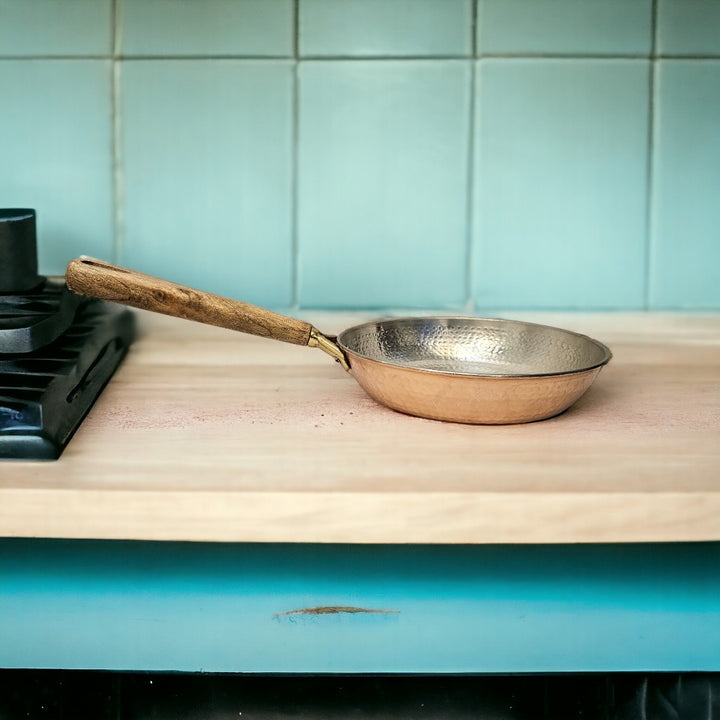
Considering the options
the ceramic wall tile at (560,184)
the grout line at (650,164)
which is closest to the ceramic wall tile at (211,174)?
the ceramic wall tile at (560,184)

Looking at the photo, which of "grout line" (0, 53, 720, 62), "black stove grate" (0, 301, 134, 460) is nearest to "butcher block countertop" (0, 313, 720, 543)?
"black stove grate" (0, 301, 134, 460)

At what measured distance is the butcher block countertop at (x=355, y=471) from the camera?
568mm

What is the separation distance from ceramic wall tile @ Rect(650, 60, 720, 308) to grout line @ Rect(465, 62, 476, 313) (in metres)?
0.21

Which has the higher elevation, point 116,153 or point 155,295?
point 116,153

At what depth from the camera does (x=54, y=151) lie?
105 cm

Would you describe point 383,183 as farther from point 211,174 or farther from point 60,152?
point 60,152

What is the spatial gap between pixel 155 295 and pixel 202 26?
0.45 m

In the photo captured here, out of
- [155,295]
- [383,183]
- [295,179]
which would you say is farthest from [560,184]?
[155,295]

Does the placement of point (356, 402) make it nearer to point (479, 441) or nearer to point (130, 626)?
point (479, 441)

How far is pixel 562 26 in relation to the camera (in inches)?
40.8

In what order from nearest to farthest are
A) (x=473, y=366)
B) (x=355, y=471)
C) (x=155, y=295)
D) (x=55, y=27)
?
(x=355, y=471) < (x=155, y=295) < (x=473, y=366) < (x=55, y=27)

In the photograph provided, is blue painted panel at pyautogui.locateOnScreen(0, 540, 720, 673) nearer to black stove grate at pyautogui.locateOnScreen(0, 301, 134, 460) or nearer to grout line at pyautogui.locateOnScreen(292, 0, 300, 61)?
black stove grate at pyautogui.locateOnScreen(0, 301, 134, 460)

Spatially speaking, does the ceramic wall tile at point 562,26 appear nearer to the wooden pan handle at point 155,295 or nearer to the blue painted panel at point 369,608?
the wooden pan handle at point 155,295

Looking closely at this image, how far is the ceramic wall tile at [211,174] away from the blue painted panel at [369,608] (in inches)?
19.0
